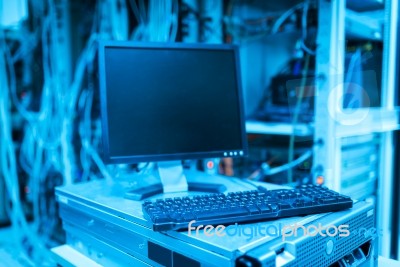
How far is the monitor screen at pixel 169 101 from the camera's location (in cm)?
89

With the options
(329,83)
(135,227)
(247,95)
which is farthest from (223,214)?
(247,95)

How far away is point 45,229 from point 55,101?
26.9 inches

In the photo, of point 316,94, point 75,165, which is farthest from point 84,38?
point 316,94

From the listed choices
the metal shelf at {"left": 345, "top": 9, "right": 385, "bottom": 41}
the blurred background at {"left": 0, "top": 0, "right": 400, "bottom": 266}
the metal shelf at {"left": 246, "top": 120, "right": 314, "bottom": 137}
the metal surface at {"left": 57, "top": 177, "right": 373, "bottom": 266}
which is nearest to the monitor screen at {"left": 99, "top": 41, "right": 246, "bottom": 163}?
the metal surface at {"left": 57, "top": 177, "right": 373, "bottom": 266}

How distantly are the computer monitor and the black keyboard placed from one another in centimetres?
17

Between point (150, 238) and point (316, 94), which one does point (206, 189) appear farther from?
point (316, 94)

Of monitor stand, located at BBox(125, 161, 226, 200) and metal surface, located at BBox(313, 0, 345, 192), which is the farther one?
metal surface, located at BBox(313, 0, 345, 192)

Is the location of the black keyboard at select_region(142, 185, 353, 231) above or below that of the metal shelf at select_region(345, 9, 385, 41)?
below

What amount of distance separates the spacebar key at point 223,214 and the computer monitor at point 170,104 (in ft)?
0.81

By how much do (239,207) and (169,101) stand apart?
0.38 m

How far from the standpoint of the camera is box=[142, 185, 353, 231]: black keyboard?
2.16ft

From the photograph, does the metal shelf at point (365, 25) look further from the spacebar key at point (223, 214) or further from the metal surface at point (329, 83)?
the spacebar key at point (223, 214)

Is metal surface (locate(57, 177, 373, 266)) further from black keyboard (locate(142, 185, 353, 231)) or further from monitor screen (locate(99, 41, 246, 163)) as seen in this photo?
monitor screen (locate(99, 41, 246, 163))

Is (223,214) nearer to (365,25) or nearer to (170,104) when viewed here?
(170,104)
